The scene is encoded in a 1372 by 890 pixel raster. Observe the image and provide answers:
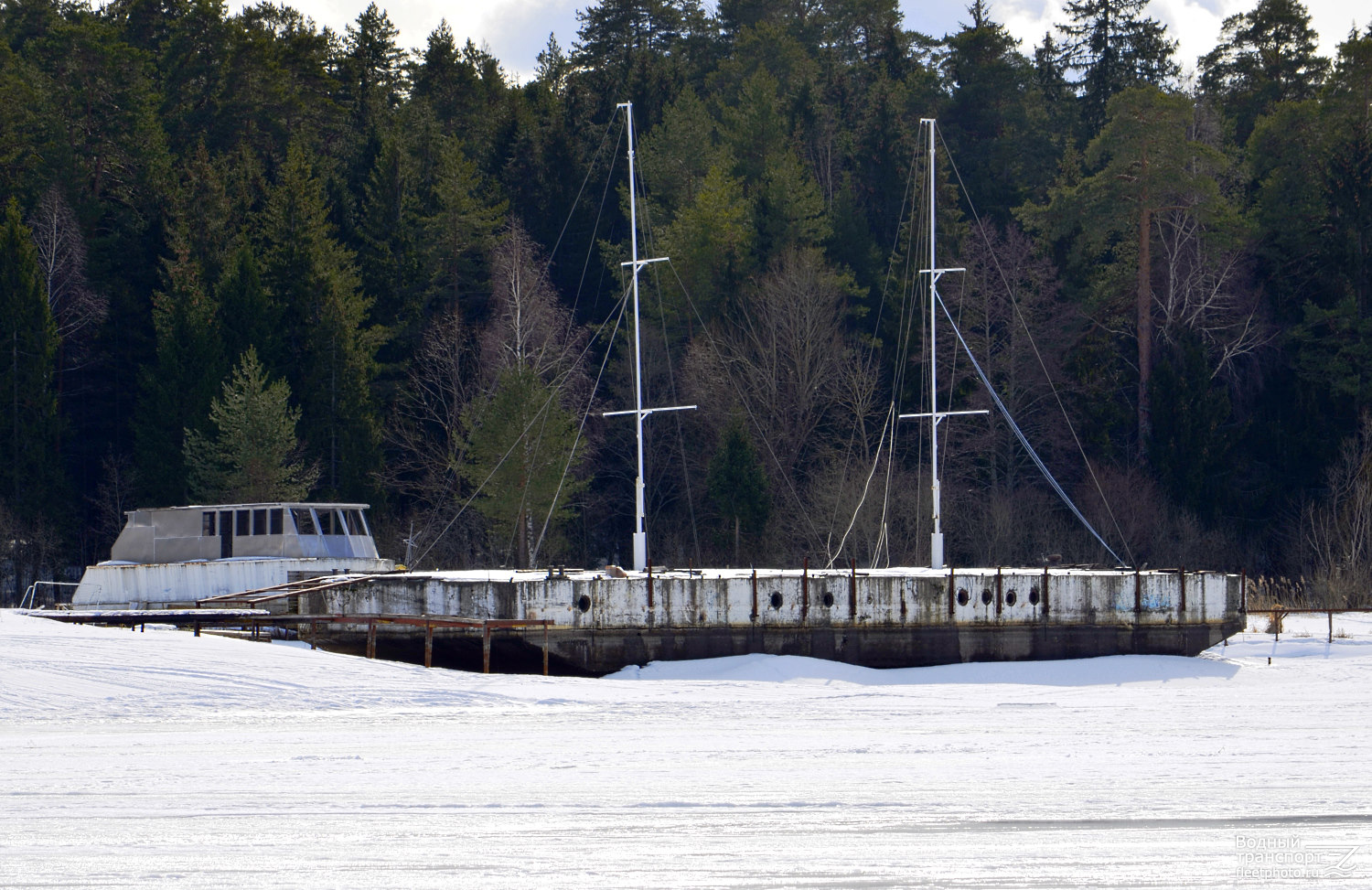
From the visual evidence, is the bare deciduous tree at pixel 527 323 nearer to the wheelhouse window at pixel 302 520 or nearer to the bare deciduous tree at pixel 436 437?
the bare deciduous tree at pixel 436 437

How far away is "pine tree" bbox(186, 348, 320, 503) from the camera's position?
4500 centimetres

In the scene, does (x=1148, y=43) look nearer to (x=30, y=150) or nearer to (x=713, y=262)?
(x=713, y=262)

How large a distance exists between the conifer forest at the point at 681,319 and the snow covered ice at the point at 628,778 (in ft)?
89.4

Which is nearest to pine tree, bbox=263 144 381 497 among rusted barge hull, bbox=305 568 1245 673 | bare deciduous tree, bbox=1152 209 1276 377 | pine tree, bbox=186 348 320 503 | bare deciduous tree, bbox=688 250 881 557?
pine tree, bbox=186 348 320 503

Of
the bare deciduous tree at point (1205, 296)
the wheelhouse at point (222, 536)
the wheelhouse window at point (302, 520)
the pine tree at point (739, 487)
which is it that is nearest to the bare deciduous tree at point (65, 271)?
the pine tree at point (739, 487)

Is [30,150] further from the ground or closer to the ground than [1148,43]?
closer to the ground

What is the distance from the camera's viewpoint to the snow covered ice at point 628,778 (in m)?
9.40

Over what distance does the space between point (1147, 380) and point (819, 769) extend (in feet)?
149

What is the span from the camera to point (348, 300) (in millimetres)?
55812

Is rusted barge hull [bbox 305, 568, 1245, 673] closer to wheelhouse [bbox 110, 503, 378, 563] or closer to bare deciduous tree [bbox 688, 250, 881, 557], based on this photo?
wheelhouse [bbox 110, 503, 378, 563]

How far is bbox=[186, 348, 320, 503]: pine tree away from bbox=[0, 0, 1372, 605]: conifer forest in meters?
0.19

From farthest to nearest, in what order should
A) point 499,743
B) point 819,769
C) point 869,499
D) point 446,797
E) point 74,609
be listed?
point 869,499 < point 74,609 < point 499,743 < point 819,769 < point 446,797

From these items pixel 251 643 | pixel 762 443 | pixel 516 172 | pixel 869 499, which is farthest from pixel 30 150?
pixel 251 643

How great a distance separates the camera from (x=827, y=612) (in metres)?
25.5
